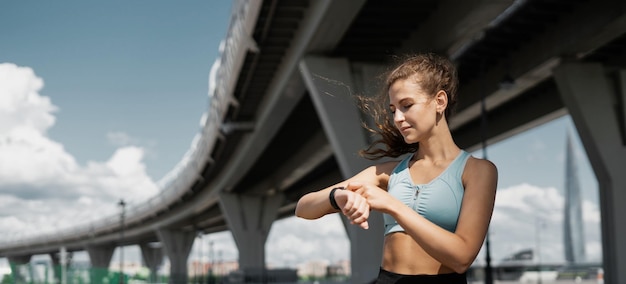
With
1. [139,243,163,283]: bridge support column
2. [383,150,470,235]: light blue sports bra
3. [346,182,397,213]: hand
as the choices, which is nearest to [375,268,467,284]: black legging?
[383,150,470,235]: light blue sports bra

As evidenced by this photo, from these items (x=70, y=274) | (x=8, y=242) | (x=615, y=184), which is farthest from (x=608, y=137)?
(x=8, y=242)

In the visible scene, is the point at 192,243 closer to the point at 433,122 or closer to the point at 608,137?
the point at 608,137

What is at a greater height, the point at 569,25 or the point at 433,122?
the point at 569,25

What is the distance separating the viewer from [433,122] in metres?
2.49

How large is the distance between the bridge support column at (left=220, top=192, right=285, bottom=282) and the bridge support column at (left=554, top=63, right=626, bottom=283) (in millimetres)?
39114

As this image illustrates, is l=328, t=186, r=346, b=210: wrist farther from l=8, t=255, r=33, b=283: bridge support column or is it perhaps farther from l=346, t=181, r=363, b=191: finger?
l=8, t=255, r=33, b=283: bridge support column

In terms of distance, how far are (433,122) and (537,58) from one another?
2338cm

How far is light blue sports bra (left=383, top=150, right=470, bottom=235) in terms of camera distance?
2.34 m

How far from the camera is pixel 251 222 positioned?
63.7 metres

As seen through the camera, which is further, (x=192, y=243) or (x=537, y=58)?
(x=192, y=243)

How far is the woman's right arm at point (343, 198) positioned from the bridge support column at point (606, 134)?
2393 cm

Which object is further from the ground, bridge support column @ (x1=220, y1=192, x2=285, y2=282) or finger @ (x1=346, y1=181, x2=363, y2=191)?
bridge support column @ (x1=220, y1=192, x2=285, y2=282)

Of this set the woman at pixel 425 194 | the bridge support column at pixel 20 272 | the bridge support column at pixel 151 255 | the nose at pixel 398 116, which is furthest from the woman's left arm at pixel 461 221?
the bridge support column at pixel 151 255

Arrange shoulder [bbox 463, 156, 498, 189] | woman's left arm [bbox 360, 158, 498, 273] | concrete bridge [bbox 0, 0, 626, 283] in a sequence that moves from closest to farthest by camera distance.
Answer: woman's left arm [bbox 360, 158, 498, 273] < shoulder [bbox 463, 156, 498, 189] < concrete bridge [bbox 0, 0, 626, 283]
